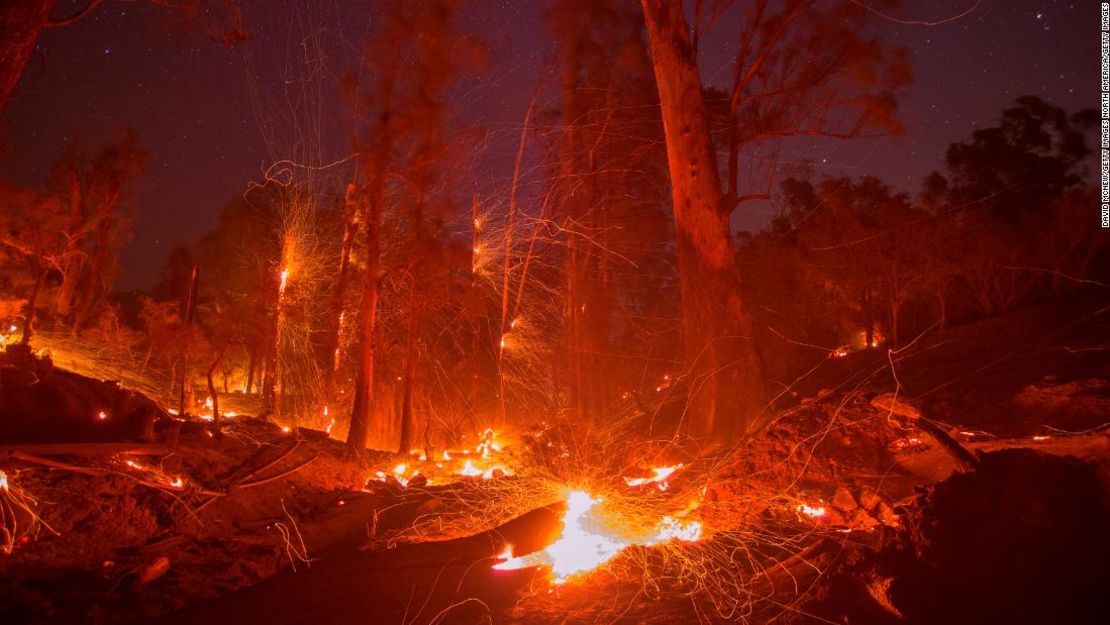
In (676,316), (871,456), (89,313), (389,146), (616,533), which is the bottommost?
(616,533)

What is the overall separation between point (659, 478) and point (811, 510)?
2.92 metres

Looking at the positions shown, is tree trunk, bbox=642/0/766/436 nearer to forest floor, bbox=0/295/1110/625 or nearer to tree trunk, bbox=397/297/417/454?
forest floor, bbox=0/295/1110/625

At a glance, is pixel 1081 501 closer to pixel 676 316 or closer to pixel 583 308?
pixel 583 308

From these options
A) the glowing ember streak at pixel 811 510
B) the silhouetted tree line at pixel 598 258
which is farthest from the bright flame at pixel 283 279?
the glowing ember streak at pixel 811 510

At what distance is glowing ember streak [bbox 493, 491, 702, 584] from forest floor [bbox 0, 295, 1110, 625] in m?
0.19

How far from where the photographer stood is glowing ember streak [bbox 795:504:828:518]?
663 cm

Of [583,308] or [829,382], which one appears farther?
[583,308]

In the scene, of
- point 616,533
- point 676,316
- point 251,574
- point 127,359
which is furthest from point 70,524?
point 676,316

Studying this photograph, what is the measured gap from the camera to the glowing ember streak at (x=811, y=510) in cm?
663

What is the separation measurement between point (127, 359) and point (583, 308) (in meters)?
16.1

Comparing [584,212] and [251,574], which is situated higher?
[584,212]

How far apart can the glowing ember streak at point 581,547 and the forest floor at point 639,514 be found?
0.62 ft

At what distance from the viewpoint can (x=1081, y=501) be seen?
431cm

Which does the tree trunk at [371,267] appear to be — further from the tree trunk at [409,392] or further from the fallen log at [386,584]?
the fallen log at [386,584]
